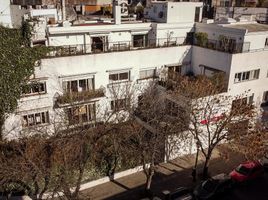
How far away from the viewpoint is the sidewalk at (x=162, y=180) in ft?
Answer: 77.0

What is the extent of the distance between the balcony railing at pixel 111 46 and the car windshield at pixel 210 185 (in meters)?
16.0

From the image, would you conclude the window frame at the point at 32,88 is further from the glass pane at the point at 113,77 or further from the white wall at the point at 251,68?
the white wall at the point at 251,68

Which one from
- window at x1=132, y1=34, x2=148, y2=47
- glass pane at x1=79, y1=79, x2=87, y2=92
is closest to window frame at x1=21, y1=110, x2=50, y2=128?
glass pane at x1=79, y1=79, x2=87, y2=92

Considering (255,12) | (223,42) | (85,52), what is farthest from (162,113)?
(255,12)

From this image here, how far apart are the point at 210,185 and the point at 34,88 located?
18.2 meters

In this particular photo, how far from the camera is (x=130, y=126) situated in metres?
25.3

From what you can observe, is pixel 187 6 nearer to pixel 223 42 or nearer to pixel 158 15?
pixel 158 15

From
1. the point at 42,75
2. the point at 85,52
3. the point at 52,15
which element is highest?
the point at 52,15

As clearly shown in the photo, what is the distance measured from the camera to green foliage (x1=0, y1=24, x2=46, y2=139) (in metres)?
23.7

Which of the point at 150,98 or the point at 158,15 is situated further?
the point at 158,15

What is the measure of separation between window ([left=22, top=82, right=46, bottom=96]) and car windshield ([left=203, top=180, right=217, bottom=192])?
17089mm

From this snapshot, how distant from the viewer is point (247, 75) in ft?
101

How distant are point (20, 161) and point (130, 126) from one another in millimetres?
9824

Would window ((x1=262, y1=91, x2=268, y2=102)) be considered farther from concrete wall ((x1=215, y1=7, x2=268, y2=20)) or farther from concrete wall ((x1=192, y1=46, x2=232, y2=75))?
concrete wall ((x1=215, y1=7, x2=268, y2=20))
